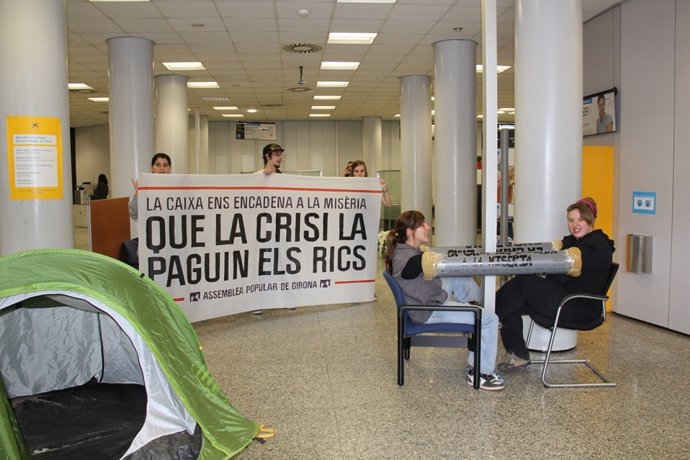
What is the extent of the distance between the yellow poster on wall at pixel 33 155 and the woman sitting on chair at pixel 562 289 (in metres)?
3.40

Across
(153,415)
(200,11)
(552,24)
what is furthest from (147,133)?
(153,415)

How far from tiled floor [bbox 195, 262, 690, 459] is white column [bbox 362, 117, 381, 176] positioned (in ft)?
44.6

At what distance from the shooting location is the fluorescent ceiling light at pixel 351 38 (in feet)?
27.8

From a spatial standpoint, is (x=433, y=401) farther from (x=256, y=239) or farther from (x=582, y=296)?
(x=256, y=239)

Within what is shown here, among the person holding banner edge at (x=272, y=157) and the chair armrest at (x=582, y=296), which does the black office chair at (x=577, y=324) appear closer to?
the chair armrest at (x=582, y=296)

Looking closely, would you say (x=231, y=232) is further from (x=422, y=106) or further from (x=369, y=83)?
(x=369, y=83)

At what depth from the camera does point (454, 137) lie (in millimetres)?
8773

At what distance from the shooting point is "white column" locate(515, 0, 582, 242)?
15.7 ft

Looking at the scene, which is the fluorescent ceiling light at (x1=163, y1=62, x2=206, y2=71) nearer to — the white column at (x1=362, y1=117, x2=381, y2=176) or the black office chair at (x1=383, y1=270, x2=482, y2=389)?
the black office chair at (x1=383, y1=270, x2=482, y2=389)

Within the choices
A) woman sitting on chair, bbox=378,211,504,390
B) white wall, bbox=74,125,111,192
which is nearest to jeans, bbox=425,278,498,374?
woman sitting on chair, bbox=378,211,504,390

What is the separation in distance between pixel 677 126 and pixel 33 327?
547cm

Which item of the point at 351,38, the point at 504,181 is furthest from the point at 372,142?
the point at 504,181

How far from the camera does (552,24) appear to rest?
4797 mm

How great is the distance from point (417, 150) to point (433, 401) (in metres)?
7.90
